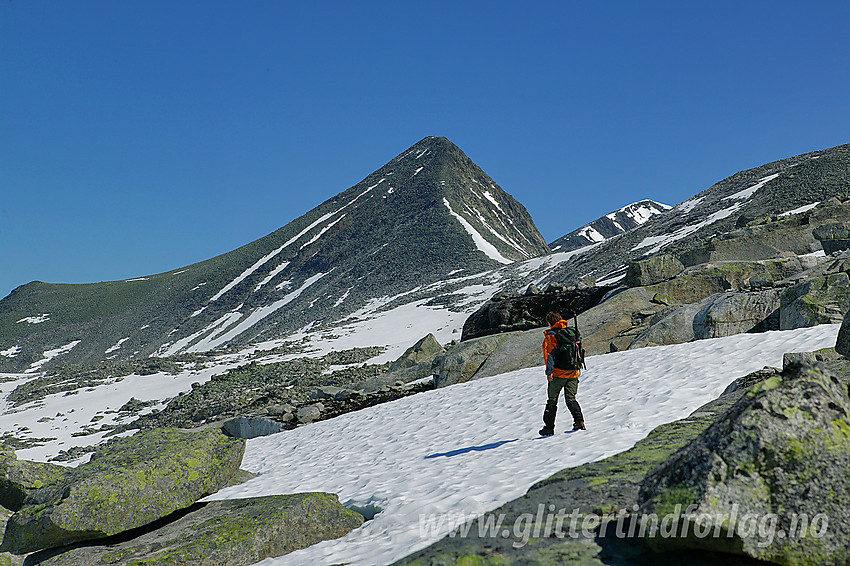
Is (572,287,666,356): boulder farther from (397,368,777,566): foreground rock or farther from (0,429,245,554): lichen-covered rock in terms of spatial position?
(0,429,245,554): lichen-covered rock

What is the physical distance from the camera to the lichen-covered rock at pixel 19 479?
10781mm

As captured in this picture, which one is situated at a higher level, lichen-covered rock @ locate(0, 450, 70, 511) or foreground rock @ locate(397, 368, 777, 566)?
lichen-covered rock @ locate(0, 450, 70, 511)

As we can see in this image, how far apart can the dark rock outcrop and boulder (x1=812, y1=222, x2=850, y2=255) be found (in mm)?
8134

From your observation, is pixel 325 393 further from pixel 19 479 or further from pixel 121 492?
pixel 121 492

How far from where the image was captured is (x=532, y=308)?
24.4 m

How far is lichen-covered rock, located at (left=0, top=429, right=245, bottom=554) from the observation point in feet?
24.8

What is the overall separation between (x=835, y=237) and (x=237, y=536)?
2276 cm

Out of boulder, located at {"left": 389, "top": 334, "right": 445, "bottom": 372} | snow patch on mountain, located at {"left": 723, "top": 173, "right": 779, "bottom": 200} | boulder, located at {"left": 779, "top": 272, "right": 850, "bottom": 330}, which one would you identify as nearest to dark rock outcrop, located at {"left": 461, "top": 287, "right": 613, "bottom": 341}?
boulder, located at {"left": 389, "top": 334, "right": 445, "bottom": 372}

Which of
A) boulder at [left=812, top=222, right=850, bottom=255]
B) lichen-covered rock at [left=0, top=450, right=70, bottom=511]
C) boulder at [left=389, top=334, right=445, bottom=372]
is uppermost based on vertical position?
boulder at [left=812, top=222, right=850, bottom=255]

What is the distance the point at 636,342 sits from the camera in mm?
17344

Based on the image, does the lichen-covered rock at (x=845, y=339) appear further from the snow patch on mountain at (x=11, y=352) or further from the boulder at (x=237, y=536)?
the snow patch on mountain at (x=11, y=352)

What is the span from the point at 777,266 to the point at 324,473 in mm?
18013

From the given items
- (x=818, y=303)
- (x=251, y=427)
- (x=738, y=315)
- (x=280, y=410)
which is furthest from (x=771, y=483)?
(x=280, y=410)

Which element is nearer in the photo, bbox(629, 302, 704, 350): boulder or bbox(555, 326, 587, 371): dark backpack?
bbox(555, 326, 587, 371): dark backpack
